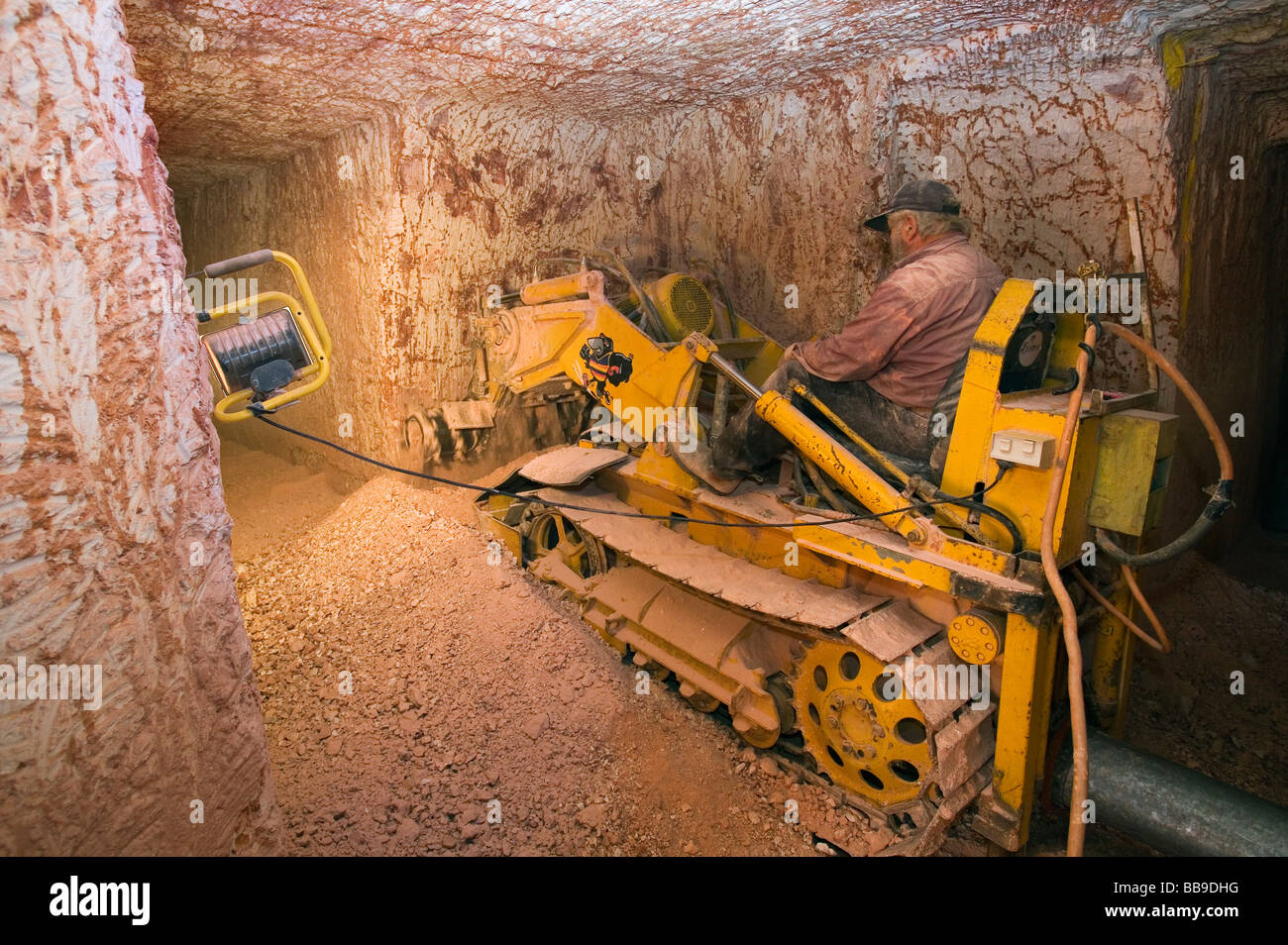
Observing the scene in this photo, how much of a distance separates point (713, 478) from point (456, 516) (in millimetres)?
2180

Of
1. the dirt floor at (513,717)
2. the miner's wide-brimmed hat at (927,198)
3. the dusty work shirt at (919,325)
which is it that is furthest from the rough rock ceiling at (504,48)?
the dirt floor at (513,717)

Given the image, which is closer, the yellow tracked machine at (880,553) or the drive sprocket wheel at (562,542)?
the yellow tracked machine at (880,553)

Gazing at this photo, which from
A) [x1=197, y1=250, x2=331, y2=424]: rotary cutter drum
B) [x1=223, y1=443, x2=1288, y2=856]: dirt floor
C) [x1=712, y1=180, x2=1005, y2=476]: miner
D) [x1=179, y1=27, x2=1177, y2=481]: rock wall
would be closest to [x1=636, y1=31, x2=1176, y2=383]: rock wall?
[x1=179, y1=27, x2=1177, y2=481]: rock wall

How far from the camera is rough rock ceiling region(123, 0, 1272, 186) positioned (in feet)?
11.5

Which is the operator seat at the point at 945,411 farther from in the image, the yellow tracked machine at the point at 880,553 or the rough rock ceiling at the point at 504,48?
the rough rock ceiling at the point at 504,48

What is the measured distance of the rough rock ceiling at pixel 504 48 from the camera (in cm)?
349

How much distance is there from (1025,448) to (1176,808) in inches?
56.5

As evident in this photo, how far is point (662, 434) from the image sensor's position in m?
4.00

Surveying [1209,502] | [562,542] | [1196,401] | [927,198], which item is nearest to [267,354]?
[562,542]

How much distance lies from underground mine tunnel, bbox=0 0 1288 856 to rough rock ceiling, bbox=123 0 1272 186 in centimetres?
4

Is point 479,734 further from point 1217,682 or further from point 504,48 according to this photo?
point 1217,682

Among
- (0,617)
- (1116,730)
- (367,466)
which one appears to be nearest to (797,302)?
(1116,730)

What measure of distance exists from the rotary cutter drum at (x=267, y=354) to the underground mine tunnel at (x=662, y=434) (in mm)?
17

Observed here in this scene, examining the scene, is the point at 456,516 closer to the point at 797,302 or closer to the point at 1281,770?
the point at 797,302
